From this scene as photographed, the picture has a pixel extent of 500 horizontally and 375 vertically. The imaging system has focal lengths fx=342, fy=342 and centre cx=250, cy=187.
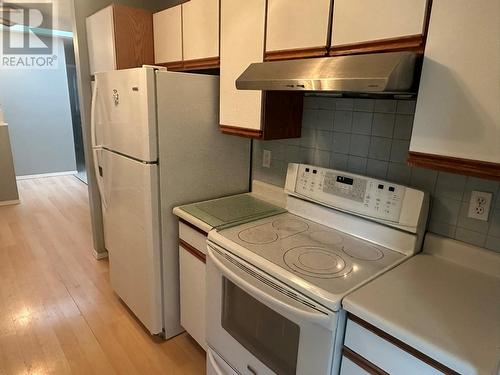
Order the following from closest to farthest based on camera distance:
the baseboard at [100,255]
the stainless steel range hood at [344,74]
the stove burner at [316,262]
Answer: the stainless steel range hood at [344,74]
the stove burner at [316,262]
the baseboard at [100,255]

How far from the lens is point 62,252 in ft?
10.6

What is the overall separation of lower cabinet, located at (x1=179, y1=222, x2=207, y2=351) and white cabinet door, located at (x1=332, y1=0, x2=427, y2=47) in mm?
1103

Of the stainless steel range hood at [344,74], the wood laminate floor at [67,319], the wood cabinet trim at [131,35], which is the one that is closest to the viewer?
the stainless steel range hood at [344,74]

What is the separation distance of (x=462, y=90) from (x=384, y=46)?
0.29 meters

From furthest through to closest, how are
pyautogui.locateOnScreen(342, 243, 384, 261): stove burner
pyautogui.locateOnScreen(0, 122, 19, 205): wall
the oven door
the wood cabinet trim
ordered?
pyautogui.locateOnScreen(0, 122, 19, 205): wall → the wood cabinet trim → pyautogui.locateOnScreen(342, 243, 384, 261): stove burner → the oven door

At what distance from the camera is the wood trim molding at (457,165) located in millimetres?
982

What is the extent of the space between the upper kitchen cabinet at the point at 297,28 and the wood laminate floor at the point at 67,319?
1.75m

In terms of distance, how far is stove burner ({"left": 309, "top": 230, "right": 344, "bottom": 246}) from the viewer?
1537mm

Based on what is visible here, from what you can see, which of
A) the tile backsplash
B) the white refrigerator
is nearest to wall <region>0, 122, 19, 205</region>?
the white refrigerator

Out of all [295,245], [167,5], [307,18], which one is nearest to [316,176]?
[295,245]

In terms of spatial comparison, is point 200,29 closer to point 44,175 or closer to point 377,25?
point 377,25

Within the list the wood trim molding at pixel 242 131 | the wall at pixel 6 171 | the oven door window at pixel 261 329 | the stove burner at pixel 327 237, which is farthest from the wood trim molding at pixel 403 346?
the wall at pixel 6 171

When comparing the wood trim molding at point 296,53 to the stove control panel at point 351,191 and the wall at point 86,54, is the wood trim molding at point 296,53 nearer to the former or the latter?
the stove control panel at point 351,191

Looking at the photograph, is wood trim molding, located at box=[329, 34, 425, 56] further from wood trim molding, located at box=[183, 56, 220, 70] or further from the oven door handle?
the oven door handle
